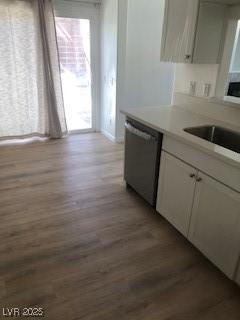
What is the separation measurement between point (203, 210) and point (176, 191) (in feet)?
1.06

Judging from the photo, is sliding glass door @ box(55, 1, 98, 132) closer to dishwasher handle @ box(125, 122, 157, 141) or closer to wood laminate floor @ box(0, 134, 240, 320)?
wood laminate floor @ box(0, 134, 240, 320)

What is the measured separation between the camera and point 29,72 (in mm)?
3961

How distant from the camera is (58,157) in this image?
383 cm

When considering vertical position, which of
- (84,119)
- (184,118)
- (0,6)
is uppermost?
(0,6)

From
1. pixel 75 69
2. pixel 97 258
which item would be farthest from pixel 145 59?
pixel 97 258

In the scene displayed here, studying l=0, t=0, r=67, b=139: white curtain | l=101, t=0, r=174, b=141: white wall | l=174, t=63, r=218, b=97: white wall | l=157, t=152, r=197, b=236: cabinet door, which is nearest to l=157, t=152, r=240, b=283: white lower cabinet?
l=157, t=152, r=197, b=236: cabinet door

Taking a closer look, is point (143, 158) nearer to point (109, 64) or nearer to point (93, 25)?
point (109, 64)

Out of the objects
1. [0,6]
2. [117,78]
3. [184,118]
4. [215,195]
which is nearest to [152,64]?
[117,78]

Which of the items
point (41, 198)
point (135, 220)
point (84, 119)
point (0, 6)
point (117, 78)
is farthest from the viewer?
point (84, 119)

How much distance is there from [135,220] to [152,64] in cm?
278

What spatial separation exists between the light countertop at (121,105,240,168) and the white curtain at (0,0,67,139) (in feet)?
6.47

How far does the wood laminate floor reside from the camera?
1.69 meters

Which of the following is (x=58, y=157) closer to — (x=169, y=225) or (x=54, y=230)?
(x=54, y=230)

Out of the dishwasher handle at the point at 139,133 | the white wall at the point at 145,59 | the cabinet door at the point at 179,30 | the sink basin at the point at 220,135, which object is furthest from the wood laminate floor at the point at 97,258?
the white wall at the point at 145,59
